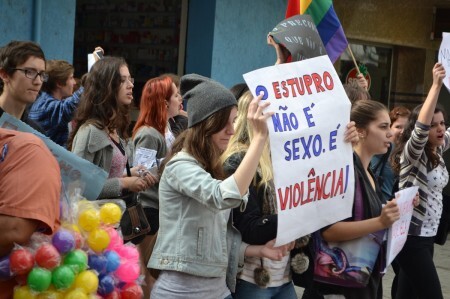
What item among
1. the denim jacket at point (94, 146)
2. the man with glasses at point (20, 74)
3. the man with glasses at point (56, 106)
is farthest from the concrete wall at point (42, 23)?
the man with glasses at point (20, 74)

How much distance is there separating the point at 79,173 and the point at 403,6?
36.1 ft

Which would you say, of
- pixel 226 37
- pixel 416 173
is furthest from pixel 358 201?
pixel 226 37

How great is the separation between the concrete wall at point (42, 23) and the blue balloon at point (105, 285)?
5544 mm

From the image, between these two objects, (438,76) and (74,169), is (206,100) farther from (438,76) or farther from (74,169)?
(438,76)

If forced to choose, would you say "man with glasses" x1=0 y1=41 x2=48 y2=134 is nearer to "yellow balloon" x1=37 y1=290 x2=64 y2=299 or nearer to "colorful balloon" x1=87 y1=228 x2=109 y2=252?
"colorful balloon" x1=87 y1=228 x2=109 y2=252

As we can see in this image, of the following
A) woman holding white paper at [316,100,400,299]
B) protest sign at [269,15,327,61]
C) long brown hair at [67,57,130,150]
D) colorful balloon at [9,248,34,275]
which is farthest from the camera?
protest sign at [269,15,327,61]

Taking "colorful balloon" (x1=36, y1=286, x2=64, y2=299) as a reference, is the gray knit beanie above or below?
above

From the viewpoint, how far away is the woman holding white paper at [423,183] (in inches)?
243

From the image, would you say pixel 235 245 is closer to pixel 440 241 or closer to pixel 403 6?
pixel 440 241

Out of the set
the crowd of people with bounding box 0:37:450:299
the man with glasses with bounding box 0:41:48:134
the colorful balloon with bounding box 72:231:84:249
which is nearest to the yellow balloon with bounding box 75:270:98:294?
the colorful balloon with bounding box 72:231:84:249

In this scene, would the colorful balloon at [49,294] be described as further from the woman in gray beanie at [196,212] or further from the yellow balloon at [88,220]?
the woman in gray beanie at [196,212]

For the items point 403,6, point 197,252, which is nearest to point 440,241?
point 197,252

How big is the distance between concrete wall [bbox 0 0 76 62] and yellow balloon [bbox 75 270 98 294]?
5625mm

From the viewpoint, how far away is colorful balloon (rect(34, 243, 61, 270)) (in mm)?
2955
